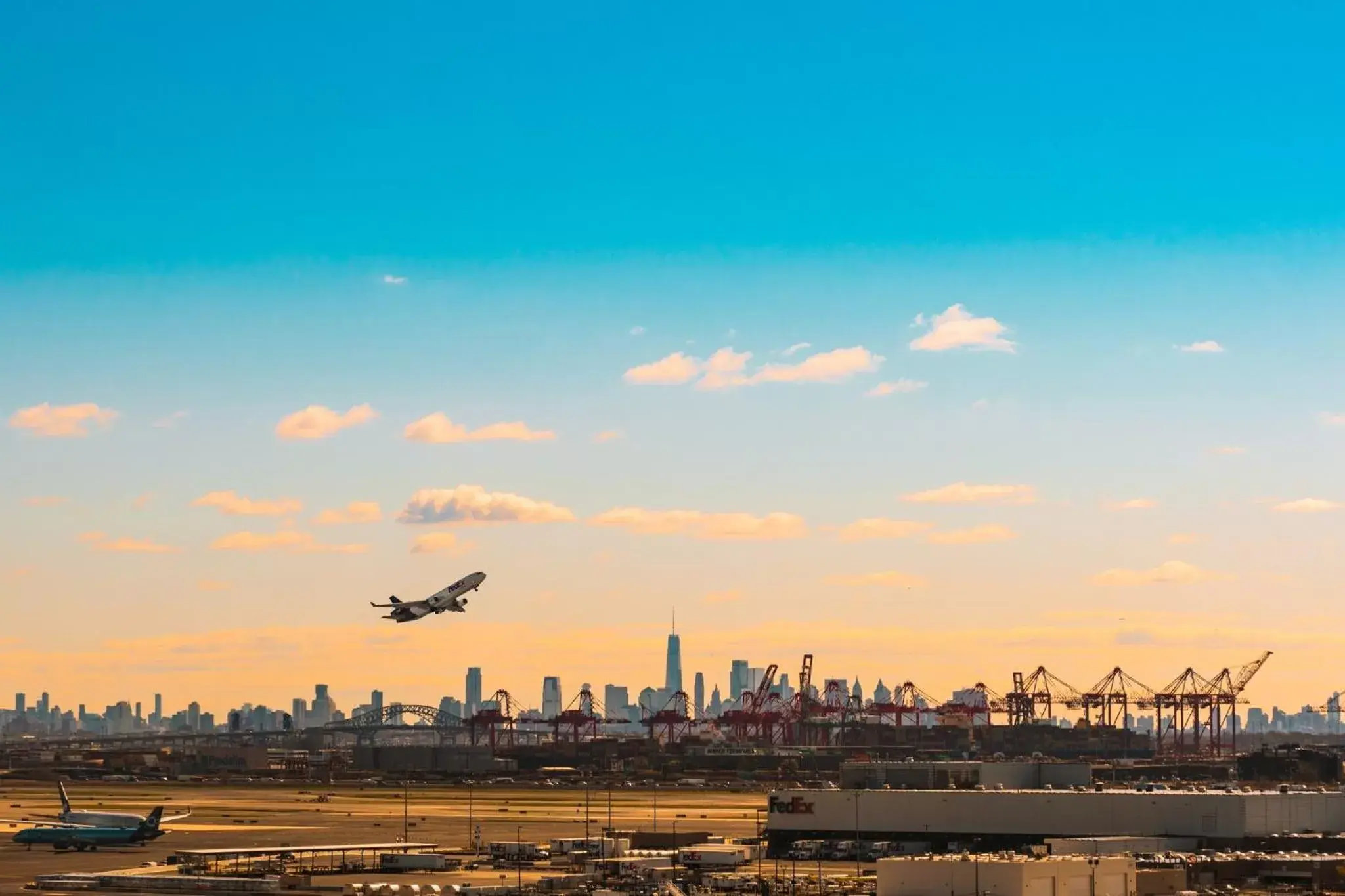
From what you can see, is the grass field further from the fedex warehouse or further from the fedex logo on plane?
the fedex warehouse

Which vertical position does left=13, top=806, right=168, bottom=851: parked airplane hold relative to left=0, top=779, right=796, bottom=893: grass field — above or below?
above

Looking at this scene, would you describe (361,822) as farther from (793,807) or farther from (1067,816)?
(1067,816)

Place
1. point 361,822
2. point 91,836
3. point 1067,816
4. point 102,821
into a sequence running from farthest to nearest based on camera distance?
point 361,822, point 102,821, point 91,836, point 1067,816

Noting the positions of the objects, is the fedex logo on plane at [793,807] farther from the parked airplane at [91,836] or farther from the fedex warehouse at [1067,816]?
the parked airplane at [91,836]

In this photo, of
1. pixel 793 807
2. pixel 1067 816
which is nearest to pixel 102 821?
pixel 793 807

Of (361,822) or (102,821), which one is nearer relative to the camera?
(102,821)

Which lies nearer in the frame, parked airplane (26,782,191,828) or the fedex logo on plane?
the fedex logo on plane

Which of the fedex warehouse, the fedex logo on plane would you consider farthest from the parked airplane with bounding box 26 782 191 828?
the fedex warehouse

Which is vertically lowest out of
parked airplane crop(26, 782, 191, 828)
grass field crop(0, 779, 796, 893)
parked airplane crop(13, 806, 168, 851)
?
grass field crop(0, 779, 796, 893)
